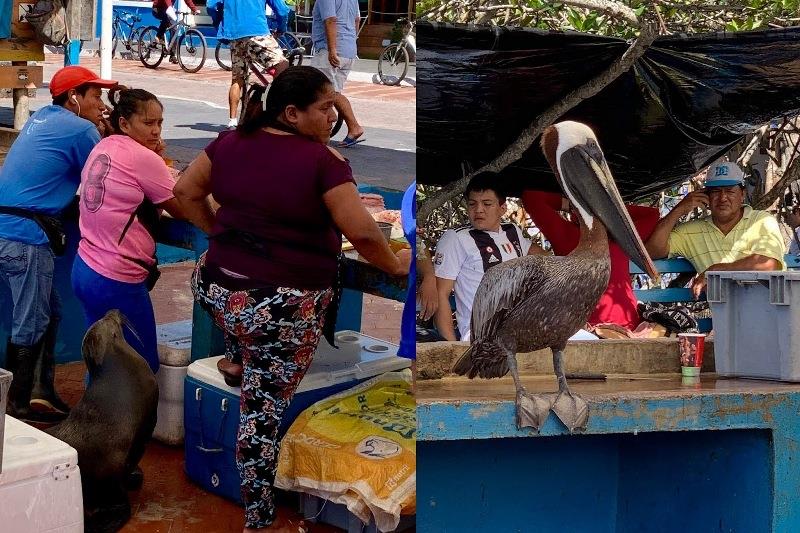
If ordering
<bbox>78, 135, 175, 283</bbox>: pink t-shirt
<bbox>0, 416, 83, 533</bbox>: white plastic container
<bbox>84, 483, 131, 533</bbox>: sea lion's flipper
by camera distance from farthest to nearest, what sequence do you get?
<bbox>78, 135, 175, 283</bbox>: pink t-shirt, <bbox>84, 483, 131, 533</bbox>: sea lion's flipper, <bbox>0, 416, 83, 533</bbox>: white plastic container

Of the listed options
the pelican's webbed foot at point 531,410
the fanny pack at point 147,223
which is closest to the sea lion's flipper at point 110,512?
the fanny pack at point 147,223

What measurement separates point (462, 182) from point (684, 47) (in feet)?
3.27

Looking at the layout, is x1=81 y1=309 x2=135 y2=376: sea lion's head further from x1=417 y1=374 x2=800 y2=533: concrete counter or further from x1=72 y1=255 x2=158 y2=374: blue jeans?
x1=417 y1=374 x2=800 y2=533: concrete counter

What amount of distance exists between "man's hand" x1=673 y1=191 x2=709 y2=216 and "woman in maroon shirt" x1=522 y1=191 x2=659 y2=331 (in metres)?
0.11

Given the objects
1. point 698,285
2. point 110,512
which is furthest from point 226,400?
point 698,285

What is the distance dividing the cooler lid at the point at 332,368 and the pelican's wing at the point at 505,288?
0.64 metres

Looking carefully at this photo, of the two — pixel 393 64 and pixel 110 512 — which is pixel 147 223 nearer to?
pixel 110 512

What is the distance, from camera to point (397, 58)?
11.3 ft

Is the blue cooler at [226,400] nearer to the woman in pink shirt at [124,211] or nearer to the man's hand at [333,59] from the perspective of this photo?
the woman in pink shirt at [124,211]

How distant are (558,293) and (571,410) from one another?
363mm

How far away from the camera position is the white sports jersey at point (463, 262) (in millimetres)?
3686

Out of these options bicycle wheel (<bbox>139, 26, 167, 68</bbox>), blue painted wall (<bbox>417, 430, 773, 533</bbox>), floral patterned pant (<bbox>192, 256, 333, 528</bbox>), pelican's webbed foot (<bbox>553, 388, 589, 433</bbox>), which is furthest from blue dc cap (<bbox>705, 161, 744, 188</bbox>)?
bicycle wheel (<bbox>139, 26, 167, 68</bbox>)

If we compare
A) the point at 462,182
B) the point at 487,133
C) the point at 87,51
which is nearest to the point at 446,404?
the point at 462,182

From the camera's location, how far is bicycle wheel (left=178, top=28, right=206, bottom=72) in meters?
7.02
